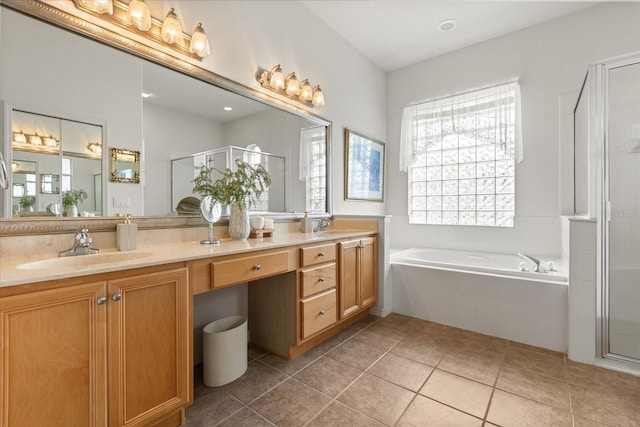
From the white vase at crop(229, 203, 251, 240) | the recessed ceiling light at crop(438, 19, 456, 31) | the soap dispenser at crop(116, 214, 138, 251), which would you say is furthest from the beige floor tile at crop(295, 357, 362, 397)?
the recessed ceiling light at crop(438, 19, 456, 31)

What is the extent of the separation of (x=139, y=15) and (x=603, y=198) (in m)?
3.01

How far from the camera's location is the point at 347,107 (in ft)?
10.3

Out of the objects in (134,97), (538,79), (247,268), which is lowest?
(247,268)

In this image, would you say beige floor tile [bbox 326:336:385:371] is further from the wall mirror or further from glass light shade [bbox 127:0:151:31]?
glass light shade [bbox 127:0:151:31]

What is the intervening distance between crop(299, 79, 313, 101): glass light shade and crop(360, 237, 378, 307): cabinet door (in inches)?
53.4

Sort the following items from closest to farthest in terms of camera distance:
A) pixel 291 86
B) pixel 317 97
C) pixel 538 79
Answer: pixel 291 86 → pixel 317 97 → pixel 538 79

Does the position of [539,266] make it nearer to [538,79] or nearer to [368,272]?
[368,272]

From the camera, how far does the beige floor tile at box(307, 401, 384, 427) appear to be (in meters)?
1.33

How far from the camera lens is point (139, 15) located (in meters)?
1.50

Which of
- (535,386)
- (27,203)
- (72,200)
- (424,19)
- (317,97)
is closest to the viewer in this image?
(27,203)

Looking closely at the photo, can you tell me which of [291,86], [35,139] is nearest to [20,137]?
[35,139]

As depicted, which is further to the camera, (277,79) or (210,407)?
(277,79)

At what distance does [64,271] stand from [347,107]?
2831 millimetres

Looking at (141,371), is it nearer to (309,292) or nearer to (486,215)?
(309,292)
